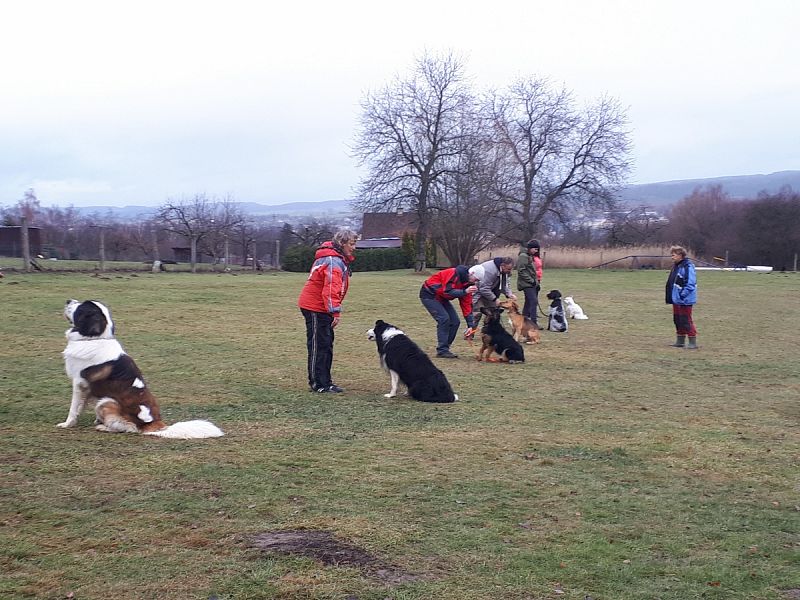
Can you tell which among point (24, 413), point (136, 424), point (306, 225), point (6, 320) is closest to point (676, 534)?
point (136, 424)

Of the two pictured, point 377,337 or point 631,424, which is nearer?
point 631,424

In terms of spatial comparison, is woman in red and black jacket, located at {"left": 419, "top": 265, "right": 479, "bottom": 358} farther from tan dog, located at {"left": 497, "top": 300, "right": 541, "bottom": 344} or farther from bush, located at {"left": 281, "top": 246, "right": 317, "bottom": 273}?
bush, located at {"left": 281, "top": 246, "right": 317, "bottom": 273}

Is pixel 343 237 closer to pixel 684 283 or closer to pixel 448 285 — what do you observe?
pixel 448 285

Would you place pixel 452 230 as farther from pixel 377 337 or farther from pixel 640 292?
pixel 377 337

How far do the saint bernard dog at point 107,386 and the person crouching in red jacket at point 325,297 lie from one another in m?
2.23

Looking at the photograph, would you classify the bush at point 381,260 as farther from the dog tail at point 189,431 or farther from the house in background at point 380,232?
the dog tail at point 189,431

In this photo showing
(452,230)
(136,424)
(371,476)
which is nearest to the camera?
(371,476)

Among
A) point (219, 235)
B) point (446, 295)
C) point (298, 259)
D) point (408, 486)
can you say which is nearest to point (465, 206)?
point (298, 259)

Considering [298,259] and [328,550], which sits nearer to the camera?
[328,550]

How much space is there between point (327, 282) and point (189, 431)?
8.20ft

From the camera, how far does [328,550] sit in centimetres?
399

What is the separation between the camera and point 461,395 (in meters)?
8.76

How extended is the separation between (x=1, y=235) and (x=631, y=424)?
77.1 ft

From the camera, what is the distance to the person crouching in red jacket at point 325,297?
8117mm
